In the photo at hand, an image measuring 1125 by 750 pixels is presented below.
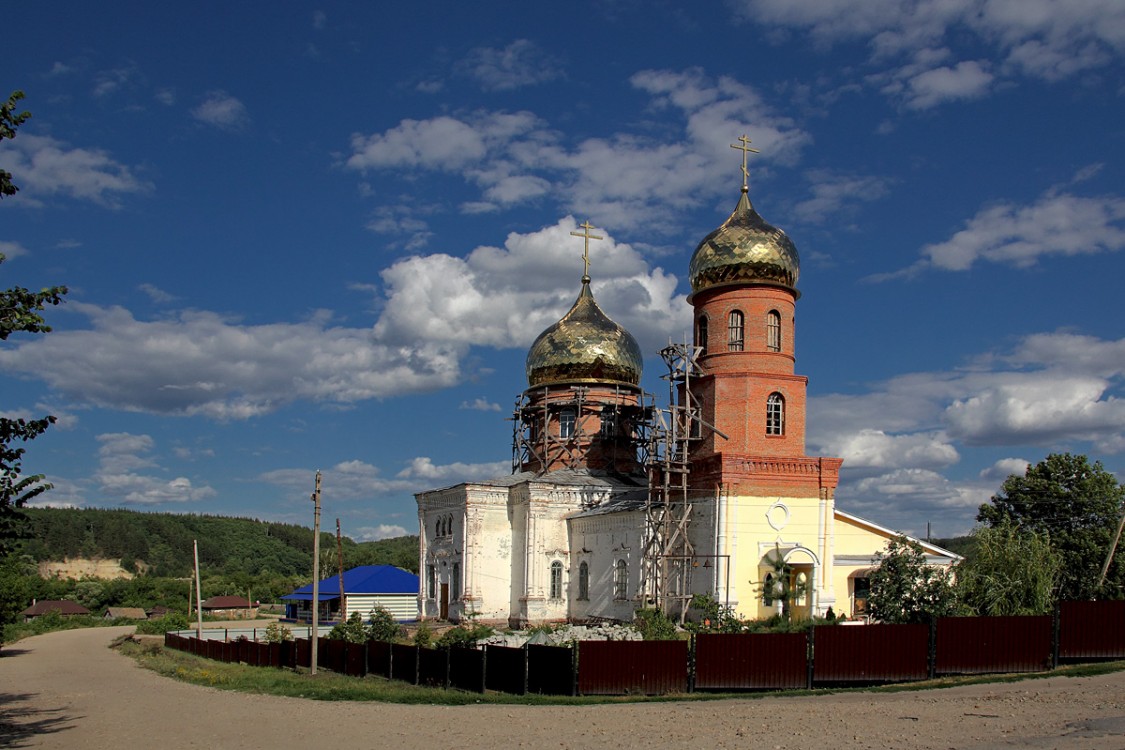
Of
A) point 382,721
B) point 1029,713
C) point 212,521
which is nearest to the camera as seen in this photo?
point 1029,713

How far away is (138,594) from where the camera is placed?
84000mm

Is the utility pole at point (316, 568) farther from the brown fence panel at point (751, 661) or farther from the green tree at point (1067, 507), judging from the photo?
the green tree at point (1067, 507)

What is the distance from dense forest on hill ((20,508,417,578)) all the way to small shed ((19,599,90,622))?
37.1m

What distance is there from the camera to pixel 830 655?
20219mm

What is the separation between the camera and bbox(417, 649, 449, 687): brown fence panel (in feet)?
75.1

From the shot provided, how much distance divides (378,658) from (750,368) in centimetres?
1442

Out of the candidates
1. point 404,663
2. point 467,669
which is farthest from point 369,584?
point 467,669

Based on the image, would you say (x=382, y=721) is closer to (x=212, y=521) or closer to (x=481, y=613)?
(x=481, y=613)

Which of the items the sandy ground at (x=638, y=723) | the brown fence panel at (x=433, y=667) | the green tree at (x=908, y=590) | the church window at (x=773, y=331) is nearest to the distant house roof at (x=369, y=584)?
the church window at (x=773, y=331)

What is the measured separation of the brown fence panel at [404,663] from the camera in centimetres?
2381

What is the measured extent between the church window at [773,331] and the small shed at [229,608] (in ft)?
168

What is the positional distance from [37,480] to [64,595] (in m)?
85.1

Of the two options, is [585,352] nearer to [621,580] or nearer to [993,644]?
[621,580]

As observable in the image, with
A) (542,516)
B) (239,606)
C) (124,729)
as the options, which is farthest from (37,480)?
(239,606)
